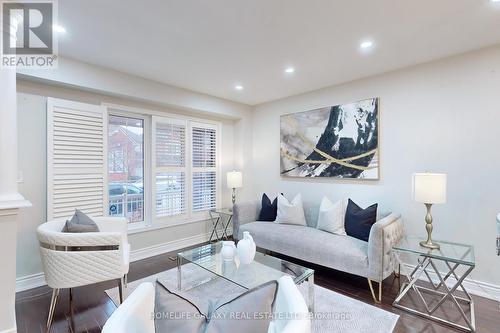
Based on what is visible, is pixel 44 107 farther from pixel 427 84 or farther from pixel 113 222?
pixel 427 84

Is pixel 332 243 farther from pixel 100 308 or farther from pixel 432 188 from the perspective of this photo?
pixel 100 308

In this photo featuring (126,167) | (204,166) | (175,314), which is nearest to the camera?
(175,314)

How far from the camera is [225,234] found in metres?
4.54

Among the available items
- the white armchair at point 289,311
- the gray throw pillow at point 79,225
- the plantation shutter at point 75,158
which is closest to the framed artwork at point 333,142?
the white armchair at point 289,311

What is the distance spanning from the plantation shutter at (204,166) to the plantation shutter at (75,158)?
1433 mm

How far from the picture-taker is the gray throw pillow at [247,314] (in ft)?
3.11

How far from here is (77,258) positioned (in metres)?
2.13

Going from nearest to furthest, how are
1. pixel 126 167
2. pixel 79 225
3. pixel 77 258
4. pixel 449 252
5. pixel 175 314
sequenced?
pixel 175 314 < pixel 77 258 < pixel 79 225 < pixel 449 252 < pixel 126 167

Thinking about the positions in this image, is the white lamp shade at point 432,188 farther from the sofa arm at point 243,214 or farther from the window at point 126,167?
the window at point 126,167

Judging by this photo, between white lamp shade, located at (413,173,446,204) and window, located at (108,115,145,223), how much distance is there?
3.60 metres

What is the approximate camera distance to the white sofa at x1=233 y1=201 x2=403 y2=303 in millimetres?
2500

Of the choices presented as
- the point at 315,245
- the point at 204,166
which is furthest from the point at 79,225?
the point at 315,245

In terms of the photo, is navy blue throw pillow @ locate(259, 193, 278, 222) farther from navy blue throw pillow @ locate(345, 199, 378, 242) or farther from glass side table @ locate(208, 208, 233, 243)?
navy blue throw pillow @ locate(345, 199, 378, 242)

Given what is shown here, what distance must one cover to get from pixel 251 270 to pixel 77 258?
1519 millimetres
